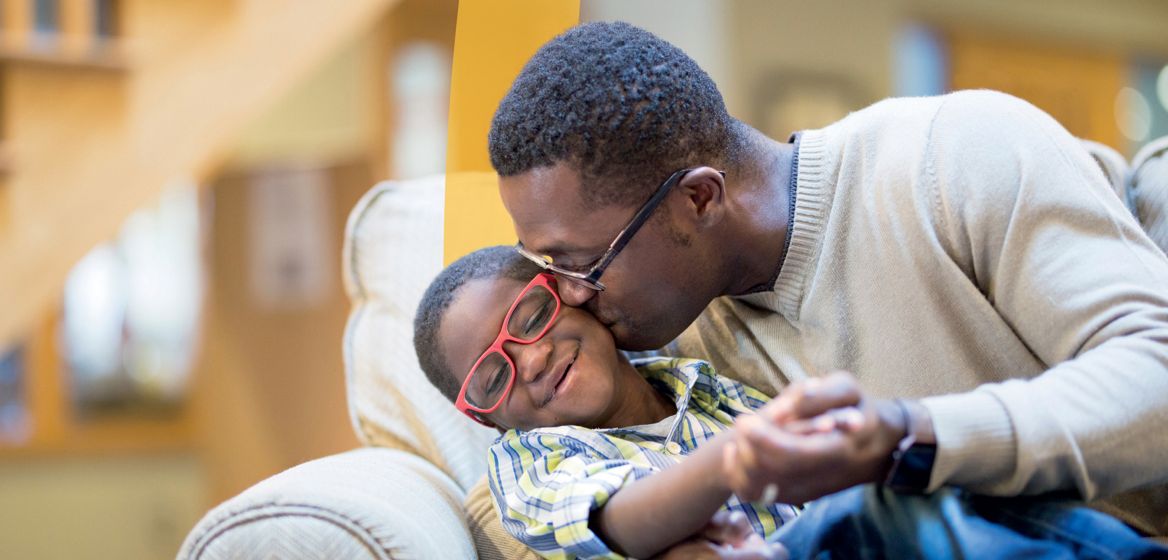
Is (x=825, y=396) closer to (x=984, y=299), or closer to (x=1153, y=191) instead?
(x=984, y=299)

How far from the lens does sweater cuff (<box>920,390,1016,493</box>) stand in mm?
1088

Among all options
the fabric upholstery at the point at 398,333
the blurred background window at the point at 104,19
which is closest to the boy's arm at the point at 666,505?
the fabric upholstery at the point at 398,333

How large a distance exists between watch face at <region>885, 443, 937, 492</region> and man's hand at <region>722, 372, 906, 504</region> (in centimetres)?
3

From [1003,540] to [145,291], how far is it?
4795 millimetres

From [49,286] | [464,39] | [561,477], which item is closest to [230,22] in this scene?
[49,286]

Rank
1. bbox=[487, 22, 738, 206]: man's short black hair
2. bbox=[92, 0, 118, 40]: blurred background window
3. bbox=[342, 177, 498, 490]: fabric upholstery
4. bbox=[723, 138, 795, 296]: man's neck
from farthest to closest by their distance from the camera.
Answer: bbox=[92, 0, 118, 40]: blurred background window < bbox=[342, 177, 498, 490]: fabric upholstery < bbox=[723, 138, 795, 296]: man's neck < bbox=[487, 22, 738, 206]: man's short black hair

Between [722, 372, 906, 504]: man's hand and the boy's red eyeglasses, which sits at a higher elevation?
[722, 372, 906, 504]: man's hand

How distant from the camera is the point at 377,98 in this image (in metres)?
4.79

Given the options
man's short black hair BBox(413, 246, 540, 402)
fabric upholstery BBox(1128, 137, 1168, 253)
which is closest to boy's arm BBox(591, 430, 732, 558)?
man's short black hair BBox(413, 246, 540, 402)

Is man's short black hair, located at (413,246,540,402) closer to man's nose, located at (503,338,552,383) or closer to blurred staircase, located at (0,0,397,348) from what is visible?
man's nose, located at (503,338,552,383)

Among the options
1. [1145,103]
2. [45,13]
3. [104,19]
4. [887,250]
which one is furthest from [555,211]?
[1145,103]

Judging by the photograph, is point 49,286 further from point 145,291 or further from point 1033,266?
point 145,291

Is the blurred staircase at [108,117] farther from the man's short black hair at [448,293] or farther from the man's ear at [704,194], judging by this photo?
the man's ear at [704,194]

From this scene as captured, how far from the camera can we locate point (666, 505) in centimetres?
116
